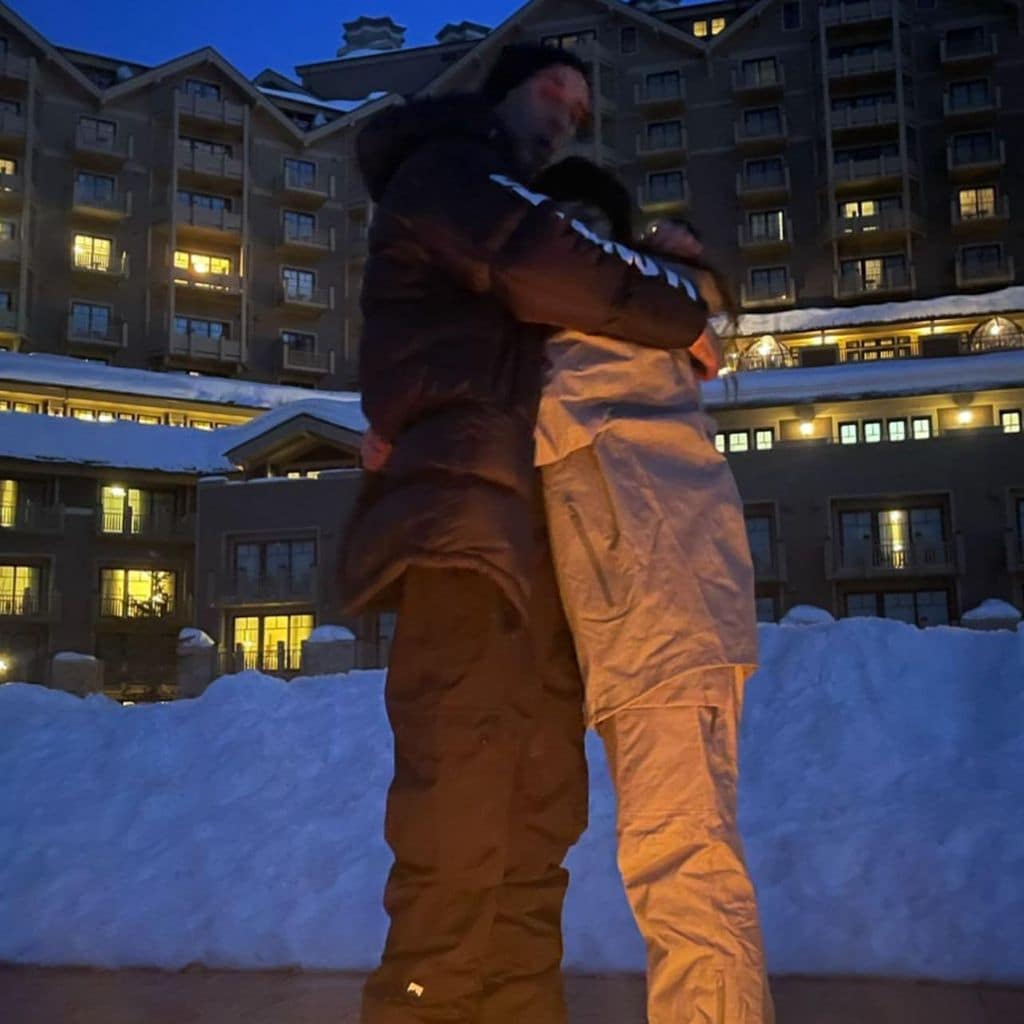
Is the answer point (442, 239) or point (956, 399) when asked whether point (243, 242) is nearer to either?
point (956, 399)

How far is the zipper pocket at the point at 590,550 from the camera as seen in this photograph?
6.88 feet

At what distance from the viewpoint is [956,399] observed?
1016 inches

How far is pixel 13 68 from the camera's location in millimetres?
36750

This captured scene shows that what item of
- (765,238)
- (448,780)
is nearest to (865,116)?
(765,238)

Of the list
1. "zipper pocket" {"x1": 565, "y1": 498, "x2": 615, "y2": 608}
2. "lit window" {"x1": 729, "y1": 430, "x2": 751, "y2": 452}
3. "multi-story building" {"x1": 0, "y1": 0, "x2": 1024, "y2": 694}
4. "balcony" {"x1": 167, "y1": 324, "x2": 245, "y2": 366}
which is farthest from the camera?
"balcony" {"x1": 167, "y1": 324, "x2": 245, "y2": 366}

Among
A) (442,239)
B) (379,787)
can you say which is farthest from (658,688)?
(379,787)

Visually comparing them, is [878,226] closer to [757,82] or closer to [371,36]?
[757,82]

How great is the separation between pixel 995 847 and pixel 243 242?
3852cm

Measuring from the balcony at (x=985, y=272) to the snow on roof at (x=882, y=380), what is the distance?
488 inches

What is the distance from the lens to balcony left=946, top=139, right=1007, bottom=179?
3734cm

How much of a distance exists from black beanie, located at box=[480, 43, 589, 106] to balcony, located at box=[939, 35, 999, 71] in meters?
40.3

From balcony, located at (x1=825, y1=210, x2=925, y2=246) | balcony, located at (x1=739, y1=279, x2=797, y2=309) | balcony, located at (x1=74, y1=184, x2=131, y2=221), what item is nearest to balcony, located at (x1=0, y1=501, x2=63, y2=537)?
balcony, located at (x1=74, y1=184, x2=131, y2=221)

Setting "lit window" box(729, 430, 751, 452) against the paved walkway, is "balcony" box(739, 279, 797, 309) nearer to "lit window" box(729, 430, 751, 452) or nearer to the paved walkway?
"lit window" box(729, 430, 751, 452)

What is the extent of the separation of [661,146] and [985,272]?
11.3 metres
